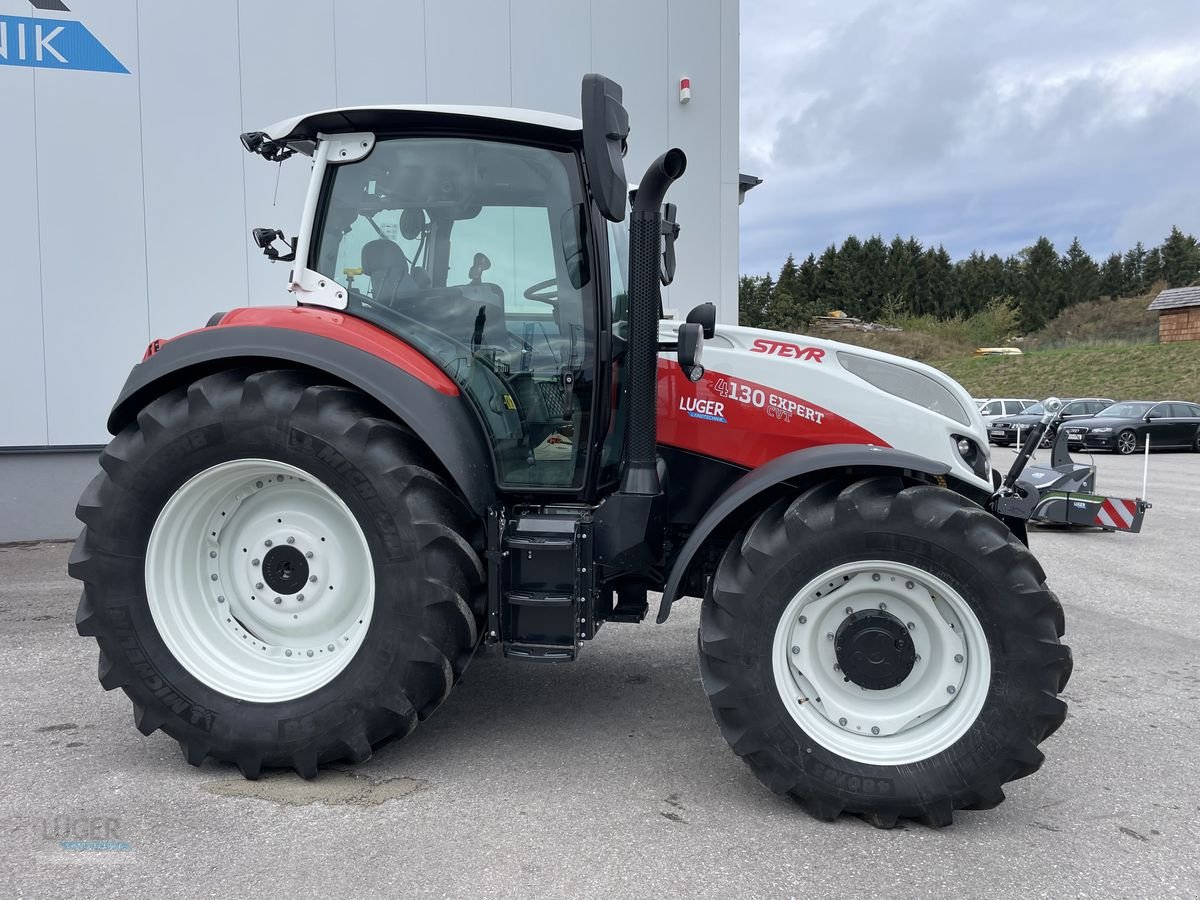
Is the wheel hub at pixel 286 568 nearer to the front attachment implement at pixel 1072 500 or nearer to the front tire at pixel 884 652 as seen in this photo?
the front tire at pixel 884 652

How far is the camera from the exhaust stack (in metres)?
2.98

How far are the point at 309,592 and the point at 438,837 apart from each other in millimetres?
1102

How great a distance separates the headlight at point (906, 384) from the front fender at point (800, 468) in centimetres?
34

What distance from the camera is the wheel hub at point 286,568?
3295 millimetres

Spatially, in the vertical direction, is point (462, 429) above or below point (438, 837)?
above

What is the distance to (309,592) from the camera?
130 inches

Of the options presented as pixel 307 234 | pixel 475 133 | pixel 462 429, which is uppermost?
pixel 475 133

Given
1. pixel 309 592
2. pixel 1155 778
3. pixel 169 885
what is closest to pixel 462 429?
pixel 309 592

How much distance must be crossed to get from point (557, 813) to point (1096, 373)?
37.6m

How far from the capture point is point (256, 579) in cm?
336

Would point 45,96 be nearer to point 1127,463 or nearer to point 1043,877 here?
point 1043,877

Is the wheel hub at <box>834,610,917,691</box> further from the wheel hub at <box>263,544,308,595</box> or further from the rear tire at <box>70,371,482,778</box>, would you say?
the wheel hub at <box>263,544,308,595</box>

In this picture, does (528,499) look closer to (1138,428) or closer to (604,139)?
(604,139)

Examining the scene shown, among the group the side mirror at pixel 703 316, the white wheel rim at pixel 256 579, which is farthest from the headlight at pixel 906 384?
the white wheel rim at pixel 256 579
